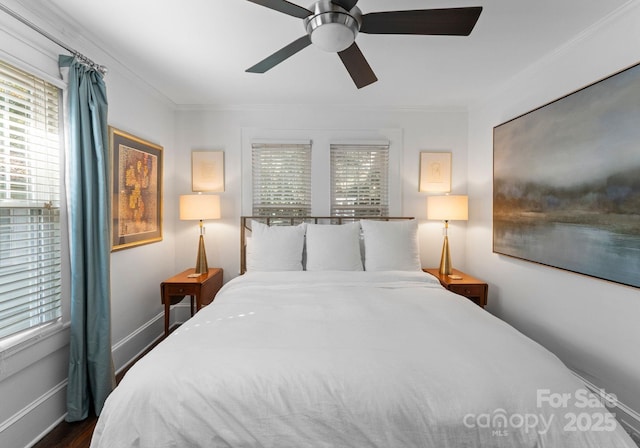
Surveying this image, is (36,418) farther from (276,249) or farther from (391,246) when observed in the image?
(391,246)

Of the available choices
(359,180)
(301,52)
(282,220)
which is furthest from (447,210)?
(301,52)

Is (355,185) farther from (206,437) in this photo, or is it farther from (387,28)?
(206,437)

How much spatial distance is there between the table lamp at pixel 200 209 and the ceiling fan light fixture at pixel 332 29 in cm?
210

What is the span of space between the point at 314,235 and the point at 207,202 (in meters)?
1.20

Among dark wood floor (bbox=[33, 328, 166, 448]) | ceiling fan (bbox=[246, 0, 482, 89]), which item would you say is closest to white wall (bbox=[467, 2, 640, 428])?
ceiling fan (bbox=[246, 0, 482, 89])

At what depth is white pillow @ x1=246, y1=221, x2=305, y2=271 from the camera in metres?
2.94

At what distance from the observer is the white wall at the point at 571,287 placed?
1.87 meters

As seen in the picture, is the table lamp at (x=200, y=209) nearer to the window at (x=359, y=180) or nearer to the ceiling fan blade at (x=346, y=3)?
the window at (x=359, y=180)

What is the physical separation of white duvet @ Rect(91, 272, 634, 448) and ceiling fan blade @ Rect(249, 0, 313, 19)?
1.59m

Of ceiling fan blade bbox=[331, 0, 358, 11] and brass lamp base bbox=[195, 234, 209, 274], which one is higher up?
ceiling fan blade bbox=[331, 0, 358, 11]

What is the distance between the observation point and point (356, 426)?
1129 mm

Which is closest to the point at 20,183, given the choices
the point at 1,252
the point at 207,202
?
the point at 1,252

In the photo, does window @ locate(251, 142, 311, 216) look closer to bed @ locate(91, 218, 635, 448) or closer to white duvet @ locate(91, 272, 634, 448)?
bed @ locate(91, 218, 635, 448)

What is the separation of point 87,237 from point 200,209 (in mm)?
1226
